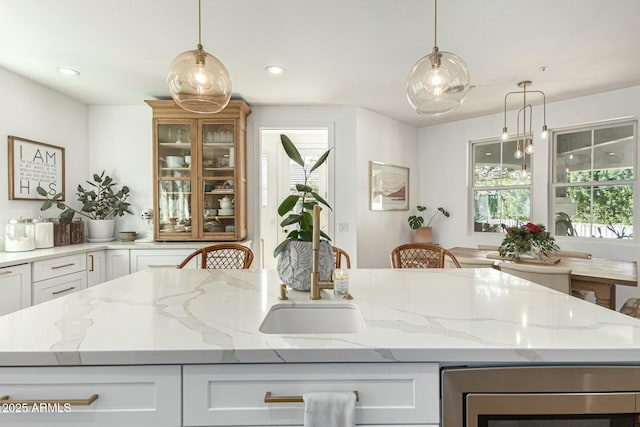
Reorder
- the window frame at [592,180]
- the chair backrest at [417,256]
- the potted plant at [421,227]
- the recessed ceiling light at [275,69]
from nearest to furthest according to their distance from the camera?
the chair backrest at [417,256]
the recessed ceiling light at [275,69]
the window frame at [592,180]
the potted plant at [421,227]

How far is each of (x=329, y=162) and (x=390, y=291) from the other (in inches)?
107

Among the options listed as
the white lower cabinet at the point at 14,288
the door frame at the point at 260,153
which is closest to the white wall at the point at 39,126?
the white lower cabinet at the point at 14,288

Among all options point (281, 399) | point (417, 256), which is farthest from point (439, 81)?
point (281, 399)

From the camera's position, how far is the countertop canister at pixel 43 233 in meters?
2.85

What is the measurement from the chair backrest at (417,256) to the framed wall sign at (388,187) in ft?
6.28

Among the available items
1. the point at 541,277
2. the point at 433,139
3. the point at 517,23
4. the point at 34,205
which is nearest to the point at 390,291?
the point at 541,277

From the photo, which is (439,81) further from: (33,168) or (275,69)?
(33,168)

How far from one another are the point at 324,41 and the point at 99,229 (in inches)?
120

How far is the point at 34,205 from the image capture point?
3084 mm

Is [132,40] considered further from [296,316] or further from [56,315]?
[296,316]

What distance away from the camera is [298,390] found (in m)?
0.80

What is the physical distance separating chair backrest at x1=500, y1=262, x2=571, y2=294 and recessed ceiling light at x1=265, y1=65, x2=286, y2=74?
245 centimetres

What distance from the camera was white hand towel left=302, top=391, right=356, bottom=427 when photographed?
2.50 ft

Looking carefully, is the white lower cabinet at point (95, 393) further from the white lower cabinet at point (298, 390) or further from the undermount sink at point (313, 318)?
the undermount sink at point (313, 318)
